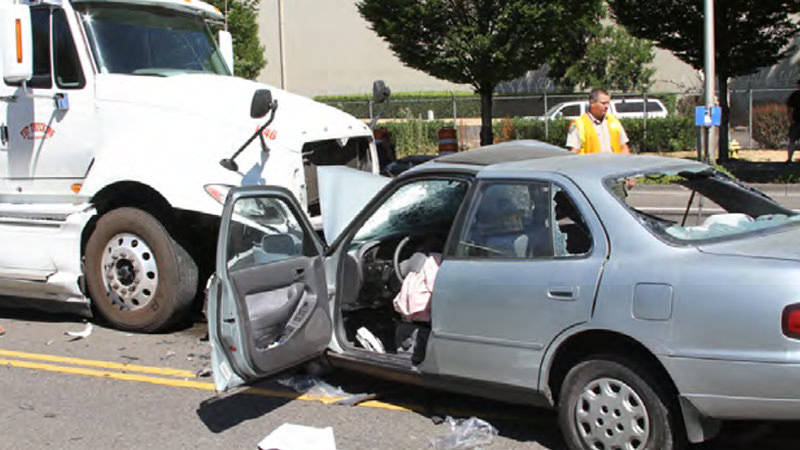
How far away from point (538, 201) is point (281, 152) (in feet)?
9.89

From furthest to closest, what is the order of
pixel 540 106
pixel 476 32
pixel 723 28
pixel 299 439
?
1. pixel 540 106
2. pixel 476 32
3. pixel 723 28
4. pixel 299 439

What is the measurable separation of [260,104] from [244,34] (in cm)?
2414

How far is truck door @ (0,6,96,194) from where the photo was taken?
738cm

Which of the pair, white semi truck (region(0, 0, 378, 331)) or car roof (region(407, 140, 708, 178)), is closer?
car roof (region(407, 140, 708, 178))

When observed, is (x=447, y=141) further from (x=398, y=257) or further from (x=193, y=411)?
(x=193, y=411)

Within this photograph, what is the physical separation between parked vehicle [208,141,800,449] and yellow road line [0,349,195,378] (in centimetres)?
133

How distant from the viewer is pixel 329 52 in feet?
147

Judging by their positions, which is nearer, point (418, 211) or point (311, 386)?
point (311, 386)

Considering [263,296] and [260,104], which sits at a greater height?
[260,104]

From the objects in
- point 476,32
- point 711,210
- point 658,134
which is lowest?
point 711,210

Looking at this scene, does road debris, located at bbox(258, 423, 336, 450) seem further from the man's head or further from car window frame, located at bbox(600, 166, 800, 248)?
the man's head

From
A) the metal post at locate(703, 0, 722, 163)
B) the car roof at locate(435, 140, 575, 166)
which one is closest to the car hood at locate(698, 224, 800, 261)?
the car roof at locate(435, 140, 575, 166)

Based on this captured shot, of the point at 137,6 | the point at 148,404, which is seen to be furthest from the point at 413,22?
the point at 148,404

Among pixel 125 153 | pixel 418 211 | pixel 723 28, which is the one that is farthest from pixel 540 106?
pixel 418 211
